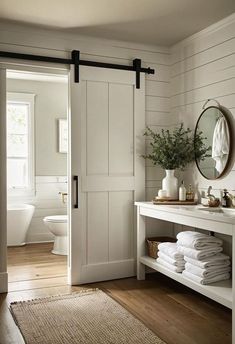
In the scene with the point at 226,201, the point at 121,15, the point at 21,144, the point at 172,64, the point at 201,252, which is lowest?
the point at 201,252

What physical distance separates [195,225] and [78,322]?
45.8 inches

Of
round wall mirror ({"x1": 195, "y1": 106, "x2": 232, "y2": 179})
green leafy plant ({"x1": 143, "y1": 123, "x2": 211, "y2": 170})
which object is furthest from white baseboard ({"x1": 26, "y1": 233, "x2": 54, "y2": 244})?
round wall mirror ({"x1": 195, "y1": 106, "x2": 232, "y2": 179})

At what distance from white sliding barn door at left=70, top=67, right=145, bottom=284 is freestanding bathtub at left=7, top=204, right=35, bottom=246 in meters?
1.99

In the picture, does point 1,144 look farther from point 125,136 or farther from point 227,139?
point 227,139

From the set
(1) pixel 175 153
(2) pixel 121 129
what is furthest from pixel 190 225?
(2) pixel 121 129

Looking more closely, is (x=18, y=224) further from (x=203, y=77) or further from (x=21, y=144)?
(x=203, y=77)

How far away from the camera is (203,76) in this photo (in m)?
3.68

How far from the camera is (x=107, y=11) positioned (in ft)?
10.6

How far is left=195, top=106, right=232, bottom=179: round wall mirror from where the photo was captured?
3.33 meters

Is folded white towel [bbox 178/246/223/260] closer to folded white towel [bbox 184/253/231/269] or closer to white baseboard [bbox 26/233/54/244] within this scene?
folded white towel [bbox 184/253/231/269]

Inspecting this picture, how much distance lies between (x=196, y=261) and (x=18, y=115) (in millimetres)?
4054

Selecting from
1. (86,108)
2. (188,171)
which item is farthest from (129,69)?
(188,171)

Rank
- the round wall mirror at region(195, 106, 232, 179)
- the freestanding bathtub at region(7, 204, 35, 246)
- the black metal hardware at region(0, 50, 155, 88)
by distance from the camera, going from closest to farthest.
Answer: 1. the round wall mirror at region(195, 106, 232, 179)
2. the black metal hardware at region(0, 50, 155, 88)
3. the freestanding bathtub at region(7, 204, 35, 246)

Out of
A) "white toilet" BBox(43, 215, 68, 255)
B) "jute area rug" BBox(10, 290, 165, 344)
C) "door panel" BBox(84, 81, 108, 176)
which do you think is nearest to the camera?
"jute area rug" BBox(10, 290, 165, 344)
